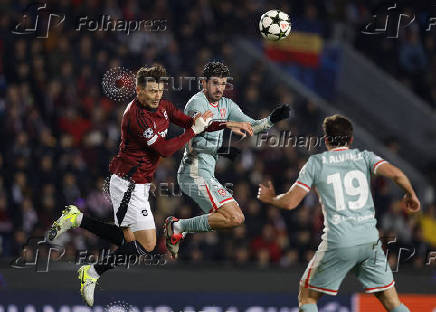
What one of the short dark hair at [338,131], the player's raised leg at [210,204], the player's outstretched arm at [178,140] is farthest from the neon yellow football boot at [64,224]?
the short dark hair at [338,131]

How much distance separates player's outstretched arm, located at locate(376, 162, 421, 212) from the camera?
27.4 ft

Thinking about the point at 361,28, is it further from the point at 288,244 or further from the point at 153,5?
the point at 288,244

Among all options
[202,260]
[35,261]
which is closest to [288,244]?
[202,260]

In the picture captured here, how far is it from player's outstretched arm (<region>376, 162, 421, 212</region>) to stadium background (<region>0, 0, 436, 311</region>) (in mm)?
3005

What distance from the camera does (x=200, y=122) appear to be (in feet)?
31.4

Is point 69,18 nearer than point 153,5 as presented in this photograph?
Yes

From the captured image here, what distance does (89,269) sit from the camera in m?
9.85

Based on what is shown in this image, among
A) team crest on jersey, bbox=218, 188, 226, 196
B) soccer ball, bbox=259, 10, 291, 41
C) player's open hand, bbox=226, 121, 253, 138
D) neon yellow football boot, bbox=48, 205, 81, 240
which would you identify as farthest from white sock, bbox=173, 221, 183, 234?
soccer ball, bbox=259, 10, 291, 41

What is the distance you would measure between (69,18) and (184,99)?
3.18m

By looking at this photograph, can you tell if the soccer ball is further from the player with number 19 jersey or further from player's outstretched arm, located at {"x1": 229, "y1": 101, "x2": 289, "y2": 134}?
the player with number 19 jersey

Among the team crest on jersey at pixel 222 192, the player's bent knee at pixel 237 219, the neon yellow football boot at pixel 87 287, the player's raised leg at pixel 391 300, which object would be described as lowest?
the neon yellow football boot at pixel 87 287

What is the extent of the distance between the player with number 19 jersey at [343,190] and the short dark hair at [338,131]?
8cm

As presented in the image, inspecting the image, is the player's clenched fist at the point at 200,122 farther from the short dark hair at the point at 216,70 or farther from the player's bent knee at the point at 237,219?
the player's bent knee at the point at 237,219

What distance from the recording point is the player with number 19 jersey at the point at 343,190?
8.42 meters
